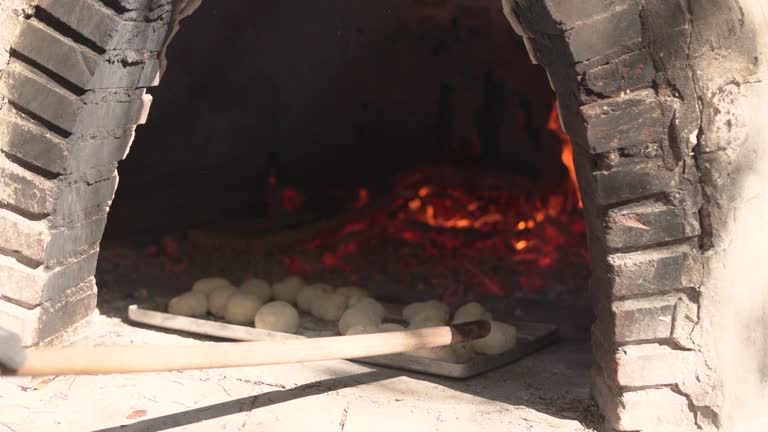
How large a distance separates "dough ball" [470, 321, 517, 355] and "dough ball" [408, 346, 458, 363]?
0.40 feet

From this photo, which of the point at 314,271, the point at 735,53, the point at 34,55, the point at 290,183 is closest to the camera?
the point at 735,53

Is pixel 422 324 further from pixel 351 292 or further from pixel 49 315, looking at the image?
pixel 49 315

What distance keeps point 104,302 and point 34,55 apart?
4.94 feet

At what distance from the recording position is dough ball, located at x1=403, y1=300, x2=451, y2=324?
11.7 ft

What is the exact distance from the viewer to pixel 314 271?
4.62 meters

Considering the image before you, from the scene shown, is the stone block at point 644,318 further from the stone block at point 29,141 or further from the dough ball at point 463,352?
the stone block at point 29,141

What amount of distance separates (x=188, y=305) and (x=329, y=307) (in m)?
0.61

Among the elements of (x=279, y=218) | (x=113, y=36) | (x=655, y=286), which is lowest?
(x=655, y=286)

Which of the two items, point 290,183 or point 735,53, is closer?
point 735,53

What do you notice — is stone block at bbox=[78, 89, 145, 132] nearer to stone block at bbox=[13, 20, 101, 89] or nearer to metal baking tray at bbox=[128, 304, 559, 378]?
stone block at bbox=[13, 20, 101, 89]

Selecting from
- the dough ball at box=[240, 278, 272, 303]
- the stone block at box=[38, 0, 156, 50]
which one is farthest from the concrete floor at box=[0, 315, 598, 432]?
the stone block at box=[38, 0, 156, 50]

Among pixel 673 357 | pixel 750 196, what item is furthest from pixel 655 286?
pixel 750 196

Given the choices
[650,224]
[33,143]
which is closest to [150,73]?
[33,143]

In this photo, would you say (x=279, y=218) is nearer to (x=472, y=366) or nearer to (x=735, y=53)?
(x=472, y=366)
